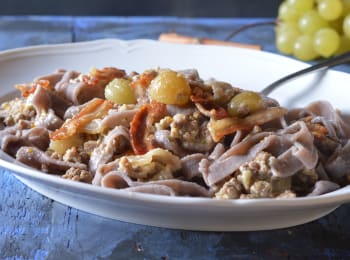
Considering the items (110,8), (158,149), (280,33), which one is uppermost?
(158,149)

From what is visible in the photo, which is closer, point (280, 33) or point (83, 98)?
point (83, 98)

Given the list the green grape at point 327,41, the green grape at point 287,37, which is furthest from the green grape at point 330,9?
the green grape at point 287,37

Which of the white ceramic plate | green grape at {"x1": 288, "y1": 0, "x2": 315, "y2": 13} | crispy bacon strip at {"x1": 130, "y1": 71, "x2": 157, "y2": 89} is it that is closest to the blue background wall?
green grape at {"x1": 288, "y1": 0, "x2": 315, "y2": 13}

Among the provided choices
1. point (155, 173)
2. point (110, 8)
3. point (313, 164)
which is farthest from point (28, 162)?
point (110, 8)

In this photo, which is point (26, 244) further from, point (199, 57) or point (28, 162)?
point (199, 57)

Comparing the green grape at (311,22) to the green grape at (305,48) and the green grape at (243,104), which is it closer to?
the green grape at (305,48)

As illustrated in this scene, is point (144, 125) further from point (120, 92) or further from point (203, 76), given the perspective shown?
point (203, 76)

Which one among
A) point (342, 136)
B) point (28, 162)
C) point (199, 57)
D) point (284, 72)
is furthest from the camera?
point (199, 57)

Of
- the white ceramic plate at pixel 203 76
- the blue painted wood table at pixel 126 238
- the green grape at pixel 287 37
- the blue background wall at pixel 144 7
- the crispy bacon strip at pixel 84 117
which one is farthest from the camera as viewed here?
the blue background wall at pixel 144 7
